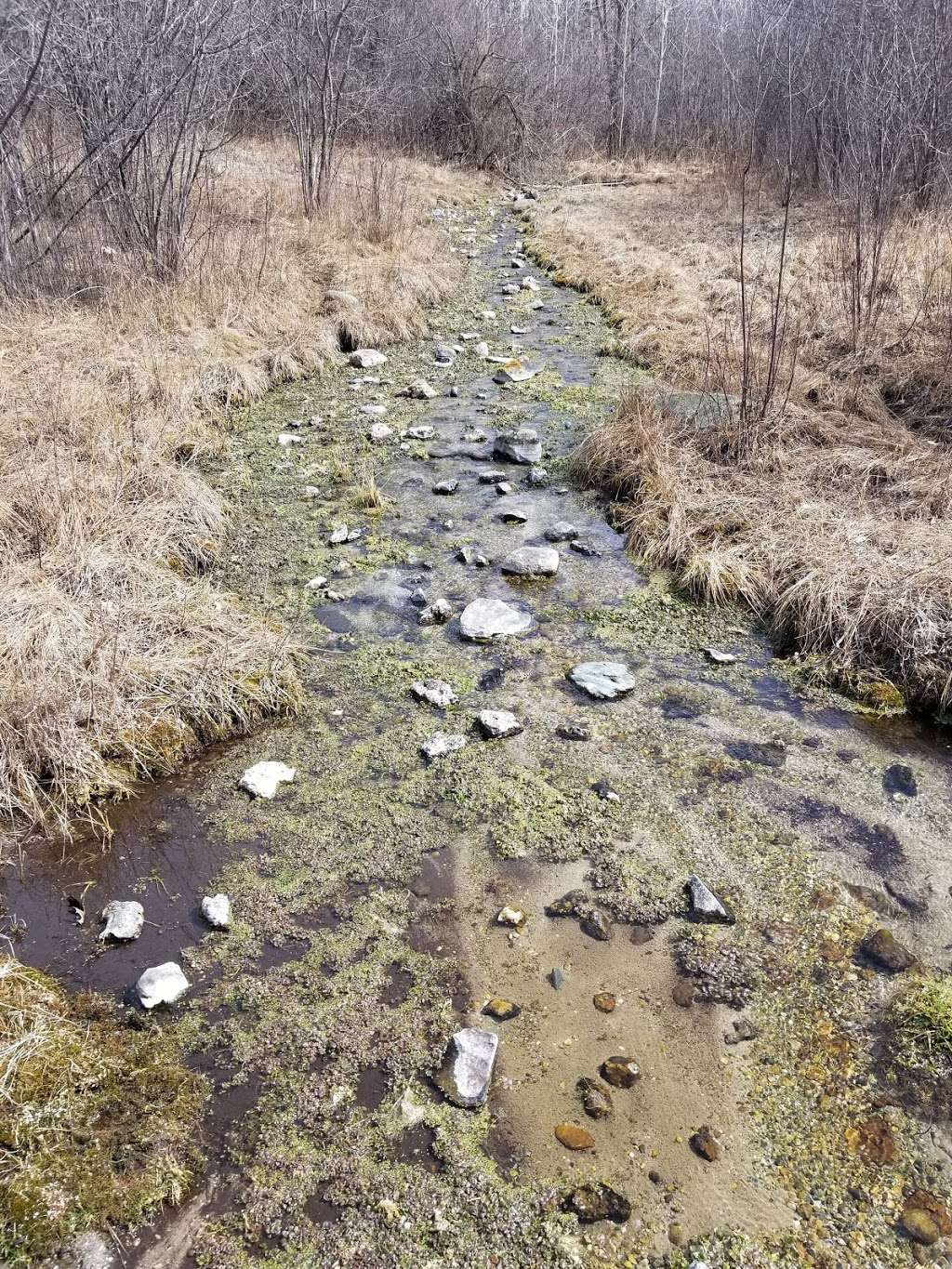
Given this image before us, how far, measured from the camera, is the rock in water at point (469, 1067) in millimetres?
2104

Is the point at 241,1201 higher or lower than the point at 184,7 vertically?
lower

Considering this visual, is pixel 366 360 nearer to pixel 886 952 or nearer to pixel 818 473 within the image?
pixel 818 473

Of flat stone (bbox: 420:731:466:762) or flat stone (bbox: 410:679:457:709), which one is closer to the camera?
flat stone (bbox: 420:731:466:762)

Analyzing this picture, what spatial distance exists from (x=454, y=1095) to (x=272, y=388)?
625 centimetres

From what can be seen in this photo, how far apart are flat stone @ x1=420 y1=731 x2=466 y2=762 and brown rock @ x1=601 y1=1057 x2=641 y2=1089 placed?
135 cm

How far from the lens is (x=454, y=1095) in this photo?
211 cm

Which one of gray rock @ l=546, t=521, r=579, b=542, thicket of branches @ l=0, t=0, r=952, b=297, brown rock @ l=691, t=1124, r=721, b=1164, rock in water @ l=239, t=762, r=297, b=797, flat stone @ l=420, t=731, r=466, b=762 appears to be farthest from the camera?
thicket of branches @ l=0, t=0, r=952, b=297

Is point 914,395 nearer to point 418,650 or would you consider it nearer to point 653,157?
point 418,650

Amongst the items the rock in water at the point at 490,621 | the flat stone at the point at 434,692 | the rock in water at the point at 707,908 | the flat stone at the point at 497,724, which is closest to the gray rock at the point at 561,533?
the rock in water at the point at 490,621

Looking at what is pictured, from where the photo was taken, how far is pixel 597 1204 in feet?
6.15

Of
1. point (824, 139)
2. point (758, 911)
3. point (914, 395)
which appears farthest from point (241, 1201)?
point (824, 139)

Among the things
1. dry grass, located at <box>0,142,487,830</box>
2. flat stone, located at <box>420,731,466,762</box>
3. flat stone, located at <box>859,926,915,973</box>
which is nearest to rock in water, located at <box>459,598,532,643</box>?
flat stone, located at <box>420,731,466,762</box>

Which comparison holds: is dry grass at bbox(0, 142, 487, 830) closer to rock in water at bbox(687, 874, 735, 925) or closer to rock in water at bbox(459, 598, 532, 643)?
rock in water at bbox(459, 598, 532, 643)

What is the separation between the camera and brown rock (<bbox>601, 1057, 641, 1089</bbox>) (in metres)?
2.14
